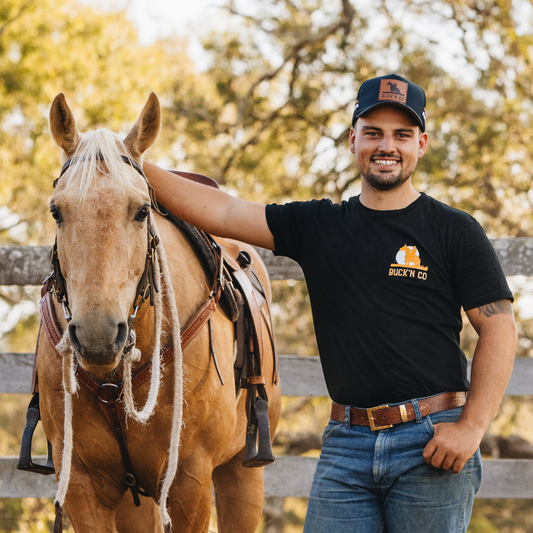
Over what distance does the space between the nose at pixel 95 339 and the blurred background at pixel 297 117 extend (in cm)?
594

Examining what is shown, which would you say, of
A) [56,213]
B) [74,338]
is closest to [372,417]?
[74,338]

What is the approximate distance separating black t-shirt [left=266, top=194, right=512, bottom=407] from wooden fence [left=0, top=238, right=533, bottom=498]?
5.99 ft

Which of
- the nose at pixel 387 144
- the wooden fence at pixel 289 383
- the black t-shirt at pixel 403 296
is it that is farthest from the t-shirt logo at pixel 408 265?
the wooden fence at pixel 289 383

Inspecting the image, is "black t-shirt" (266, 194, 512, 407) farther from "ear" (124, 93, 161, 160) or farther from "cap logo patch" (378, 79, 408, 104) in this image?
"ear" (124, 93, 161, 160)

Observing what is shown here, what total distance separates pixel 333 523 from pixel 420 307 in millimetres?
705

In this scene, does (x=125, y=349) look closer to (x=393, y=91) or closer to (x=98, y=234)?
(x=98, y=234)

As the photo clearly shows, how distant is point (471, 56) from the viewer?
8641 mm

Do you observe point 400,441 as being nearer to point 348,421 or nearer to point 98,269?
point 348,421

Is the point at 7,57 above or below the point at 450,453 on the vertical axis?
above

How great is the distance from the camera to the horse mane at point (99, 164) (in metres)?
1.80

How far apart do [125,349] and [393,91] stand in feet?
3.80

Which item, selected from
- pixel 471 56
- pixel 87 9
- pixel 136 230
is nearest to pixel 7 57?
pixel 87 9

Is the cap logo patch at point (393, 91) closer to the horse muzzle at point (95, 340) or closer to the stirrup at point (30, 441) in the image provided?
the horse muzzle at point (95, 340)

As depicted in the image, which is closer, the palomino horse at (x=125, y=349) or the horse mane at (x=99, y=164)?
the palomino horse at (x=125, y=349)
